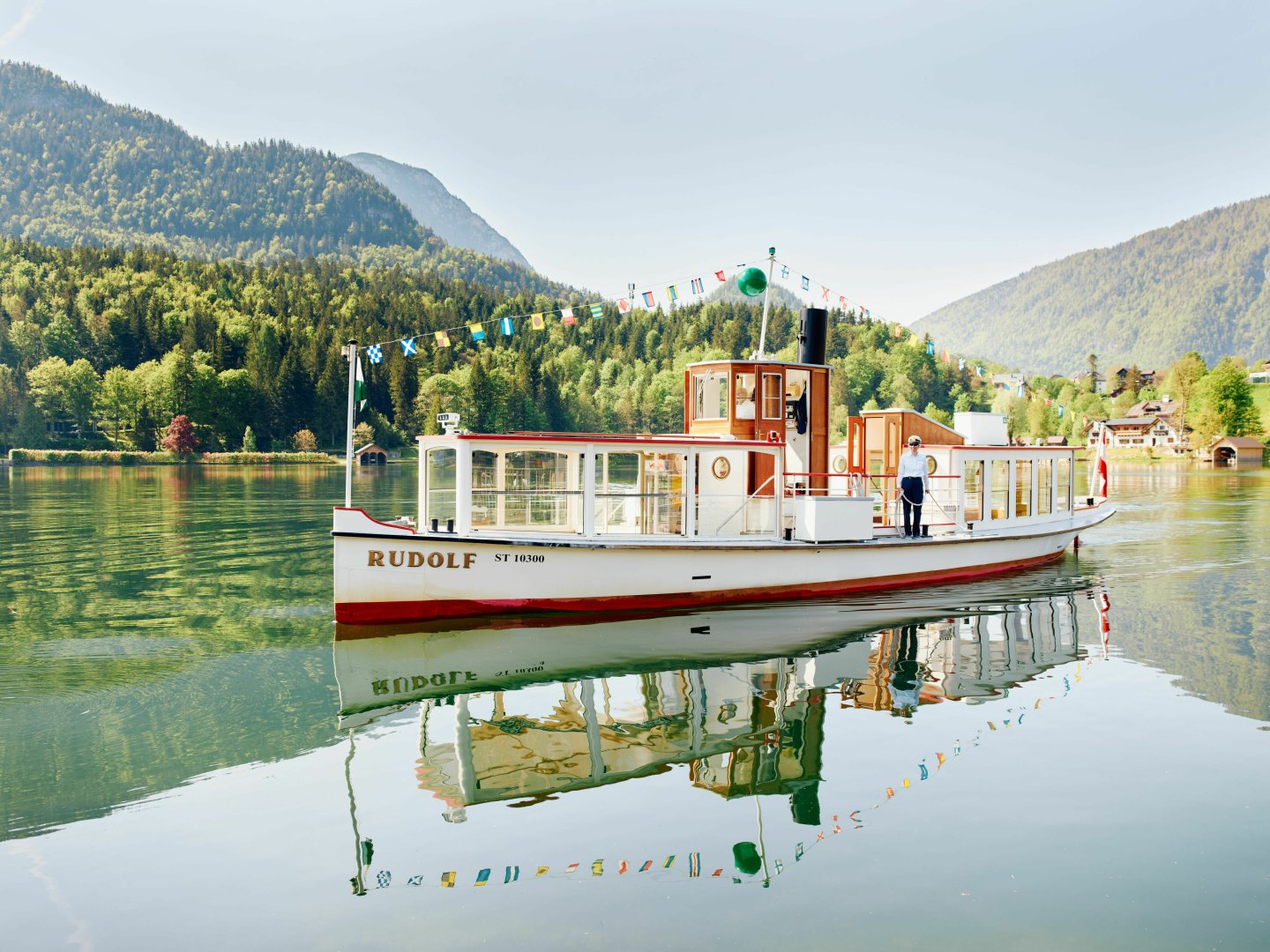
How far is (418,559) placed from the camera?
1497 centimetres

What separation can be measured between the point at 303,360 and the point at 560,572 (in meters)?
98.7

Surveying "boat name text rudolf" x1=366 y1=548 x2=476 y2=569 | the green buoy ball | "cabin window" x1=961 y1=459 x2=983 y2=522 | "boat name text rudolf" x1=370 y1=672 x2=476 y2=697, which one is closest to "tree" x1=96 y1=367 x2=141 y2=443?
the green buoy ball

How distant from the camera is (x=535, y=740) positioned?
32.7 feet

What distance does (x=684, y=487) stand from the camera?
1648 centimetres

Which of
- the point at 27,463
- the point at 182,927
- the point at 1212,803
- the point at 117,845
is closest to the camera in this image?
the point at 182,927

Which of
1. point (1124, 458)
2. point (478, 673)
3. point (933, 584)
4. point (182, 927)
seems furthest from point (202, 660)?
point (1124, 458)

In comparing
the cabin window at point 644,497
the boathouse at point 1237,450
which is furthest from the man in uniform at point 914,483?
the boathouse at point 1237,450

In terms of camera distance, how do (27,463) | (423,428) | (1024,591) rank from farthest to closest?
1. (423,428)
2. (27,463)
3. (1024,591)

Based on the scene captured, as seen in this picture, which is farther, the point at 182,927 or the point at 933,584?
the point at 933,584

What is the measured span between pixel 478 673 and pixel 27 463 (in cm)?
8728

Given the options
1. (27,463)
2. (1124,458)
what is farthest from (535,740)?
(1124,458)

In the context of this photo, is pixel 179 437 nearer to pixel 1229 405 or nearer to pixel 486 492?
pixel 486 492

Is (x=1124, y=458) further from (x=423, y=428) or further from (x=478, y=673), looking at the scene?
(x=478, y=673)

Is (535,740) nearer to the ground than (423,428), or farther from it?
nearer to the ground
